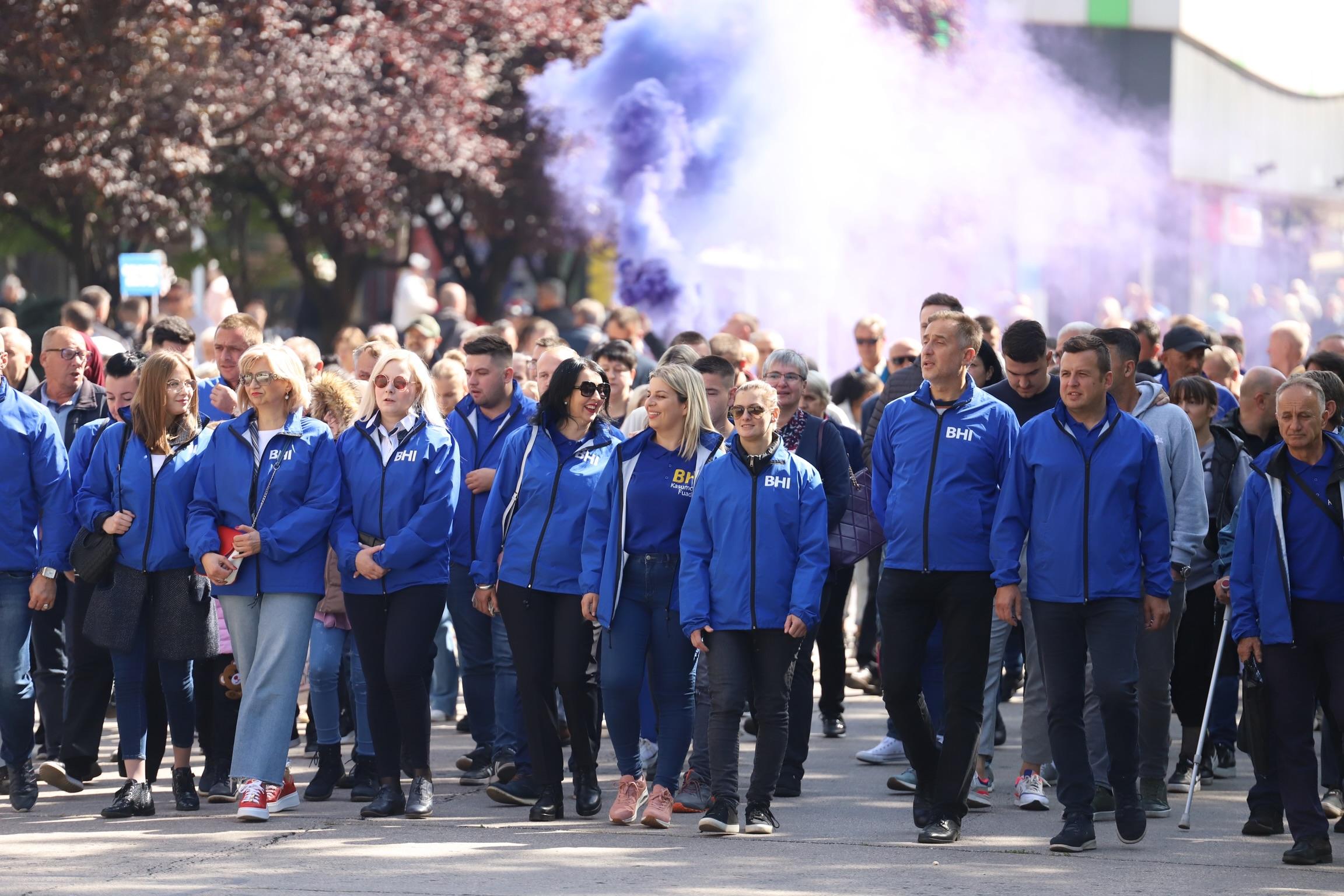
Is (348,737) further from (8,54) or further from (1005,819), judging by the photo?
(8,54)

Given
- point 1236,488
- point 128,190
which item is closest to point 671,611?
point 1236,488

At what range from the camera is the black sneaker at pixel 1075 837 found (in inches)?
298

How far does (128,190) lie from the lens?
19.4 meters

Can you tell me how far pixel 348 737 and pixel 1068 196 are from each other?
1052 inches

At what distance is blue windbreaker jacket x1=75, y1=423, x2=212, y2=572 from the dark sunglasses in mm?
1674

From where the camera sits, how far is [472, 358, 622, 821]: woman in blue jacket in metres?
8.21

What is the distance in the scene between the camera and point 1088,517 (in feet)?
24.9

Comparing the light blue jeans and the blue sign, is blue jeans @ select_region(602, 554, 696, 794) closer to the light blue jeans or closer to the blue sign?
the light blue jeans

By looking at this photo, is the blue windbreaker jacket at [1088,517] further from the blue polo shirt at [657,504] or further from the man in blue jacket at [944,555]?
the blue polo shirt at [657,504]

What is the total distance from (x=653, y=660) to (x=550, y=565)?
1.99 feet

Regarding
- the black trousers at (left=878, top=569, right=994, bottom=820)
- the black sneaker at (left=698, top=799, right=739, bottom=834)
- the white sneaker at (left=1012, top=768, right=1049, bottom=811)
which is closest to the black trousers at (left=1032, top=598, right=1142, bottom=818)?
the black trousers at (left=878, top=569, right=994, bottom=820)

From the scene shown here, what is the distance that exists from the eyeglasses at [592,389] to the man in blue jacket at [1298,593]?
2.80 m

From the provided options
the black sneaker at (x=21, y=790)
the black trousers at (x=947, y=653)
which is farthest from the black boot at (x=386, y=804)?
the black trousers at (x=947, y=653)

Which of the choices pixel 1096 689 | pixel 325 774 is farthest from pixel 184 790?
pixel 1096 689
